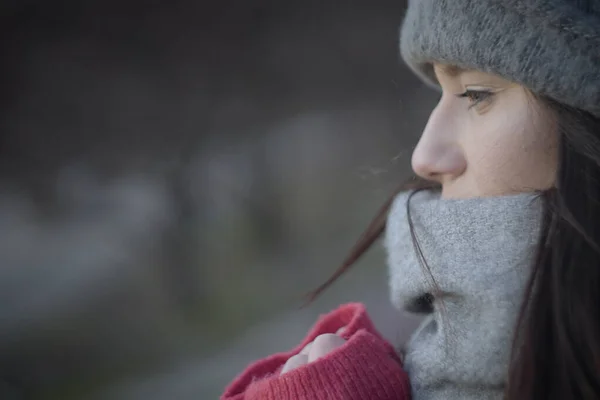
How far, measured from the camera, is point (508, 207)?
0.58 m

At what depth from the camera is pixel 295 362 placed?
673 millimetres

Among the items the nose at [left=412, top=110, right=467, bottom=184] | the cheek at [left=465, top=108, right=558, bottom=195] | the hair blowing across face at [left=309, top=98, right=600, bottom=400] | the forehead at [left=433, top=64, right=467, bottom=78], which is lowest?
the hair blowing across face at [left=309, top=98, right=600, bottom=400]

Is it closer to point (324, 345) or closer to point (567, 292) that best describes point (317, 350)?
point (324, 345)

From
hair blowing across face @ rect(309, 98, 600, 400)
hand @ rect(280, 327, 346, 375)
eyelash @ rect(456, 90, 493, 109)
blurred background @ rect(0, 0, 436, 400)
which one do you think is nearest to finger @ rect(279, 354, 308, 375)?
hand @ rect(280, 327, 346, 375)

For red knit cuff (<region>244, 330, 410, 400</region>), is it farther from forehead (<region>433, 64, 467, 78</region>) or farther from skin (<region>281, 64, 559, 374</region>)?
forehead (<region>433, 64, 467, 78</region>)

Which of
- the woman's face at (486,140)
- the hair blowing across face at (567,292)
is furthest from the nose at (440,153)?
the hair blowing across face at (567,292)

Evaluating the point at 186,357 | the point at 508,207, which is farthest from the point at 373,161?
the point at 508,207

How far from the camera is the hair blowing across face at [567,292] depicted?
53 centimetres

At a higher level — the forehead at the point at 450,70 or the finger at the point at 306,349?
the forehead at the point at 450,70

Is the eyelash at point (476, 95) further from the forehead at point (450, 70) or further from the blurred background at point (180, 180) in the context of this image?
the blurred background at point (180, 180)

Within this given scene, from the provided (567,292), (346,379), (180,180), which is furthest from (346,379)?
(180,180)

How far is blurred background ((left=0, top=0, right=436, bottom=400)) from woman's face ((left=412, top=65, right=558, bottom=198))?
1.04 m

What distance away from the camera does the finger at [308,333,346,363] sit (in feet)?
2.17

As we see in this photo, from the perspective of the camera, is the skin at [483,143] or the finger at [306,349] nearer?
the skin at [483,143]
